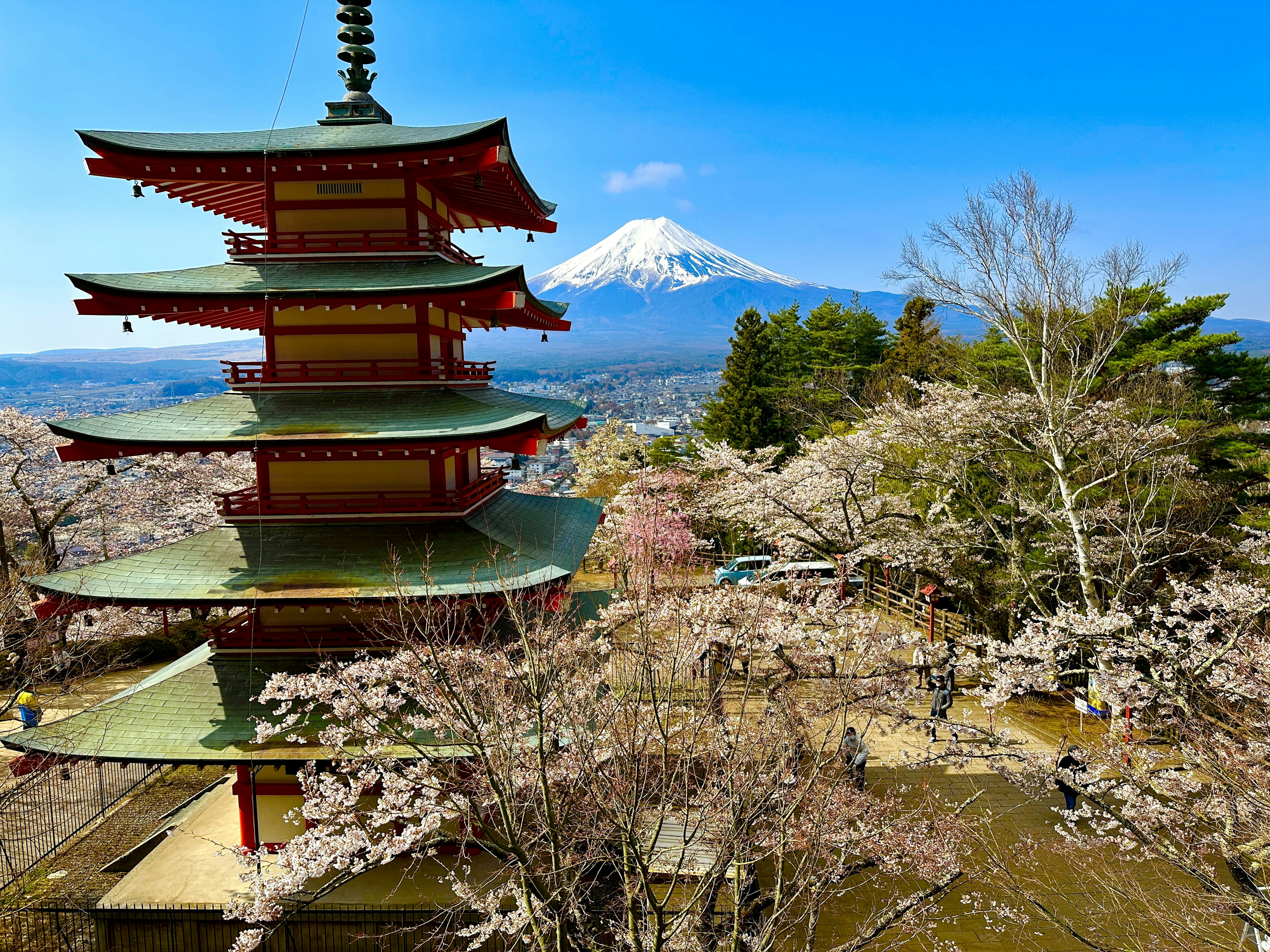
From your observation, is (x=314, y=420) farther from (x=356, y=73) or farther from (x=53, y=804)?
(x=53, y=804)

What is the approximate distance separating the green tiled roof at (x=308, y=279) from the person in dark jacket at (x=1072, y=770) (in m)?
10.0

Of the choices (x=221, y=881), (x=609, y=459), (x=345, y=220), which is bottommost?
(x=221, y=881)

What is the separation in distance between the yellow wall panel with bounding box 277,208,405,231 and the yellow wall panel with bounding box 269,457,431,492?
347 cm

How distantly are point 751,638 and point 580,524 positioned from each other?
5389 mm

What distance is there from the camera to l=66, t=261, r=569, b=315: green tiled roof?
9281 mm

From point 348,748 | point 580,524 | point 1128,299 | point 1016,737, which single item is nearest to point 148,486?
point 580,524

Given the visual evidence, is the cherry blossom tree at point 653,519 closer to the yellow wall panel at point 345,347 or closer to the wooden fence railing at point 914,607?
the yellow wall panel at point 345,347

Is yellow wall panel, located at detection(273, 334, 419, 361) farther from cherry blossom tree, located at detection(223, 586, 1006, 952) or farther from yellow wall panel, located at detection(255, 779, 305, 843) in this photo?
yellow wall panel, located at detection(255, 779, 305, 843)

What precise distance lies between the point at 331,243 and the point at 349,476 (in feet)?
11.3

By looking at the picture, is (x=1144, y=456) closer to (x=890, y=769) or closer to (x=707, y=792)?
(x=890, y=769)

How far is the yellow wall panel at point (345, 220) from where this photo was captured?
10398mm

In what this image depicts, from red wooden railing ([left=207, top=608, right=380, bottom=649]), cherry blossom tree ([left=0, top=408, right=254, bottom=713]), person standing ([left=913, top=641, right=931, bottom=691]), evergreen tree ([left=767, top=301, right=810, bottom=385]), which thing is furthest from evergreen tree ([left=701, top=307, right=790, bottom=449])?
red wooden railing ([left=207, top=608, right=380, bottom=649])

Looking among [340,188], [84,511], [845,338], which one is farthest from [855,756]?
[845,338]

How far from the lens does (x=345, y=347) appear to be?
1038 centimetres
